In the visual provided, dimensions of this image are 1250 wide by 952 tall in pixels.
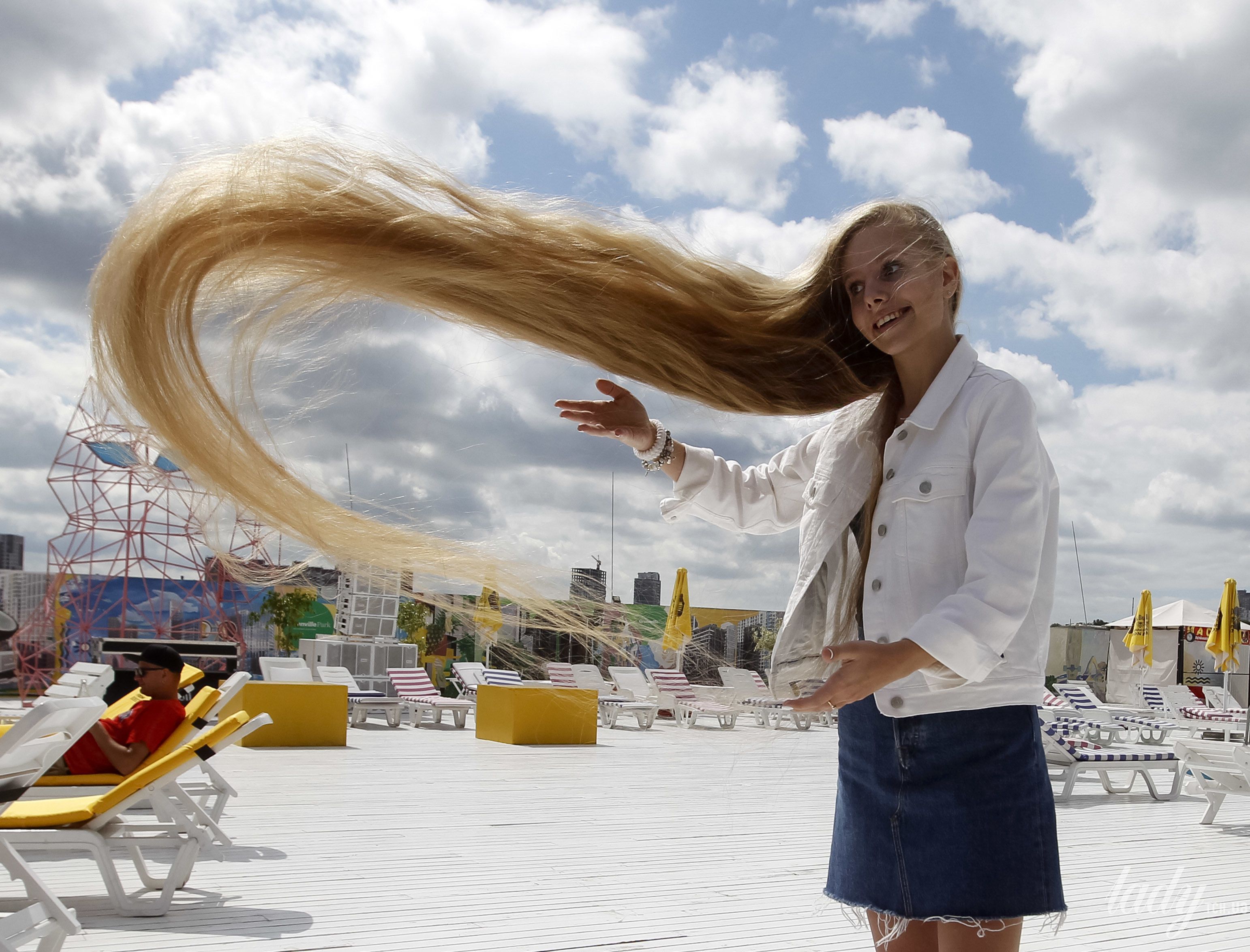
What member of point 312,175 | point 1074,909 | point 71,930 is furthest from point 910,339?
point 1074,909

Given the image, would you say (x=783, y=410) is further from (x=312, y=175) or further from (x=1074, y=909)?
(x=1074, y=909)

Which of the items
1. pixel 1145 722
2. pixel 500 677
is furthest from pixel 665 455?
pixel 500 677

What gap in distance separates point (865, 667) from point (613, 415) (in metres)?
0.84

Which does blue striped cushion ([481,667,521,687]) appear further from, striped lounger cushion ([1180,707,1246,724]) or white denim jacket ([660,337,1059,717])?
white denim jacket ([660,337,1059,717])

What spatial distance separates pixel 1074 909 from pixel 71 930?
4.34 m

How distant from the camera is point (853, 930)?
4449 mm

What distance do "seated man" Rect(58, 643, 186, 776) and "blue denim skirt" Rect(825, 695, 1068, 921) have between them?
15.2 ft

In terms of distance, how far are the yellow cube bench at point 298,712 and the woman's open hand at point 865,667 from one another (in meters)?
11.3

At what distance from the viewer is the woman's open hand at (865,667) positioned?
1.48m

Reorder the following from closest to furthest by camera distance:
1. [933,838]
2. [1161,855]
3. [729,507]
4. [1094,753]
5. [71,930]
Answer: [933,838] → [729,507] → [71,930] → [1161,855] → [1094,753]

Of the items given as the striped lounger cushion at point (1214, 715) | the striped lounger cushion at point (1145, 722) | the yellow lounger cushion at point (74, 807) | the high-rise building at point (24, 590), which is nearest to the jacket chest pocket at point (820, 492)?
the yellow lounger cushion at point (74, 807)

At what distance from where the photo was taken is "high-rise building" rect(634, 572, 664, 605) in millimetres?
2504

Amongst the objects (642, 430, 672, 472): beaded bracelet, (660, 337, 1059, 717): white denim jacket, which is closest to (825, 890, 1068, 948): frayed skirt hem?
(660, 337, 1059, 717): white denim jacket

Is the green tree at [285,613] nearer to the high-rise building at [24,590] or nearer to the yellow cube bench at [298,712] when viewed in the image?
the high-rise building at [24,590]
